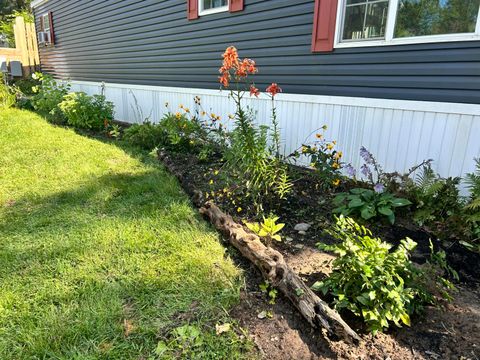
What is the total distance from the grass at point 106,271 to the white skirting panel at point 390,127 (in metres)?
1.82

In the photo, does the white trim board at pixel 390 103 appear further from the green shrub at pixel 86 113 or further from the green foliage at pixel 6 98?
the green foliage at pixel 6 98

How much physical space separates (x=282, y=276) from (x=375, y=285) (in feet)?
1.70

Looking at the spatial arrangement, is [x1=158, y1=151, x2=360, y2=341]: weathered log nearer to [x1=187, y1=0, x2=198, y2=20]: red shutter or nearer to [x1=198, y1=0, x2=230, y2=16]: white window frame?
[x1=198, y1=0, x2=230, y2=16]: white window frame

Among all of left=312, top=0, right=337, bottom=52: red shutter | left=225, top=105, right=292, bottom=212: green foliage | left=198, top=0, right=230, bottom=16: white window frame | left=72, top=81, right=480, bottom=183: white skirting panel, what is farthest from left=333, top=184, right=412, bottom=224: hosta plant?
left=198, top=0, right=230, bottom=16: white window frame

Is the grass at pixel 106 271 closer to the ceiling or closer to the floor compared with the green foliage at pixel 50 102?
closer to the floor

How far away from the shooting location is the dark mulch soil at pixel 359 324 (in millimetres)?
1535

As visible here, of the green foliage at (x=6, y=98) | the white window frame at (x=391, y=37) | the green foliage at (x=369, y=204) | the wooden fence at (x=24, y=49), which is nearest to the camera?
the green foliage at (x=369, y=204)

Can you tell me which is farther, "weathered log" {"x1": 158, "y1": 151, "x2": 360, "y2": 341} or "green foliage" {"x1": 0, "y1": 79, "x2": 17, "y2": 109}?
"green foliage" {"x1": 0, "y1": 79, "x2": 17, "y2": 109}

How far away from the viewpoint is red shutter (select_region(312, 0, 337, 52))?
3.69 m

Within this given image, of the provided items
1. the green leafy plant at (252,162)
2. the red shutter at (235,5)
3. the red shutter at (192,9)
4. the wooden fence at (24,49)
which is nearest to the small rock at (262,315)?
the green leafy plant at (252,162)

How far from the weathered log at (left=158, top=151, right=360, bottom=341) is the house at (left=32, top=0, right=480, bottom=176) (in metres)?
1.95

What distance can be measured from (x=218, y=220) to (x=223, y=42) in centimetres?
368

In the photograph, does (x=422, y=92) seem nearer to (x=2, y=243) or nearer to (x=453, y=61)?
(x=453, y=61)

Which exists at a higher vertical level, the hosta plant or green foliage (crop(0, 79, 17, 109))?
green foliage (crop(0, 79, 17, 109))
